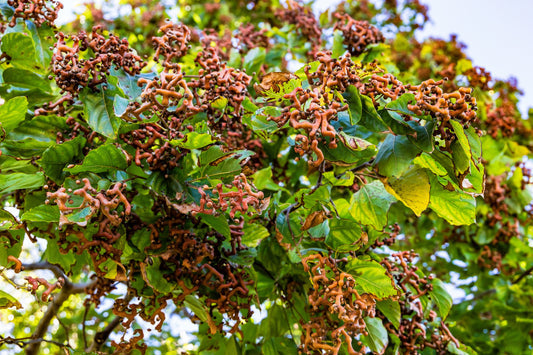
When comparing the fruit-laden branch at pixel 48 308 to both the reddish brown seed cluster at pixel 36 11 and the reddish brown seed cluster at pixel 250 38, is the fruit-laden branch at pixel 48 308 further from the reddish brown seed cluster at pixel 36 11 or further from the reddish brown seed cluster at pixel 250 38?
the reddish brown seed cluster at pixel 250 38

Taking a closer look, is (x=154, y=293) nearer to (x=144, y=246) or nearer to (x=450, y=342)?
(x=144, y=246)

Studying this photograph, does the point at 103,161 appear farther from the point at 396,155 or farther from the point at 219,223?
the point at 396,155

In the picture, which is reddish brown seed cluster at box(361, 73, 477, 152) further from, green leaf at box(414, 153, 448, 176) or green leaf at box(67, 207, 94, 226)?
green leaf at box(67, 207, 94, 226)

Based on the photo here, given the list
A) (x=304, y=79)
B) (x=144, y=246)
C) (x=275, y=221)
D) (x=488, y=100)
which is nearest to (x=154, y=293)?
(x=144, y=246)

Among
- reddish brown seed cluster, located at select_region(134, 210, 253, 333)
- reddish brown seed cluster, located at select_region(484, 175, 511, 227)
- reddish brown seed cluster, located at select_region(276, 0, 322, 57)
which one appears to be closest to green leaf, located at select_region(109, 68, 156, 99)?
reddish brown seed cluster, located at select_region(134, 210, 253, 333)

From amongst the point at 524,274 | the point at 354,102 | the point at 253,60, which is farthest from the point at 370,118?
the point at 524,274

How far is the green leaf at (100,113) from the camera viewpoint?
3.71 feet

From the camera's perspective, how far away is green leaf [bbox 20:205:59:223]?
1058 millimetres

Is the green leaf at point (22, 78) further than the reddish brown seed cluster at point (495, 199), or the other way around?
the reddish brown seed cluster at point (495, 199)

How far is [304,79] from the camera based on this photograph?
1246mm

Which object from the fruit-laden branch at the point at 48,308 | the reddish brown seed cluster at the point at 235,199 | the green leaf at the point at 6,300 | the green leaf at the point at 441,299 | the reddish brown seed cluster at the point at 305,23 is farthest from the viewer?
the reddish brown seed cluster at the point at 305,23

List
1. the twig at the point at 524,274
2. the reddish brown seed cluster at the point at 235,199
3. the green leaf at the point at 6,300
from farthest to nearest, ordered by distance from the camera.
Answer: the twig at the point at 524,274
the green leaf at the point at 6,300
the reddish brown seed cluster at the point at 235,199

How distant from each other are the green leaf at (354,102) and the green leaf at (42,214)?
713mm

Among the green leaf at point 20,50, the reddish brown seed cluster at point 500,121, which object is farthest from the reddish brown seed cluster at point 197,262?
the reddish brown seed cluster at point 500,121
